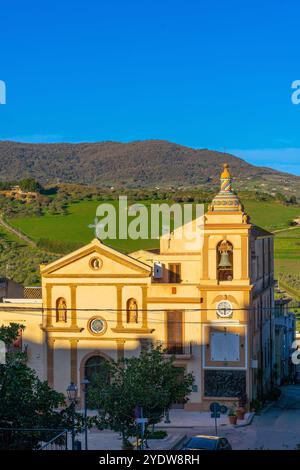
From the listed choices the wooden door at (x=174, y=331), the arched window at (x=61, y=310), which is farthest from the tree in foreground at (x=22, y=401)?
the arched window at (x=61, y=310)

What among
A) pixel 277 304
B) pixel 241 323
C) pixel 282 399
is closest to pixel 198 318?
pixel 241 323

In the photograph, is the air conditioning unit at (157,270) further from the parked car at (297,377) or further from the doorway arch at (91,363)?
the parked car at (297,377)

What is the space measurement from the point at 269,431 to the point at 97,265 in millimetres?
11844

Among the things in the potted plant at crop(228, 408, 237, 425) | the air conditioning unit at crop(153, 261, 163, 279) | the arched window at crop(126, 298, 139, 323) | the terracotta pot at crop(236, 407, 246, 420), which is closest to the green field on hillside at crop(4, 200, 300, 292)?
the air conditioning unit at crop(153, 261, 163, 279)

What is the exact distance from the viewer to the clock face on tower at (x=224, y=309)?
47841 millimetres

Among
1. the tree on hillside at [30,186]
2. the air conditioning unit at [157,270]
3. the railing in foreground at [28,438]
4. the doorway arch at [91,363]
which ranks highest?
the tree on hillside at [30,186]

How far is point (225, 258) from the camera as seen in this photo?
47.7 m

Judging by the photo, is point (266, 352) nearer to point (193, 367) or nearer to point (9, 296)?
point (193, 367)

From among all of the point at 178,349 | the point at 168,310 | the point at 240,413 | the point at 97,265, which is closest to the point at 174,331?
the point at 178,349

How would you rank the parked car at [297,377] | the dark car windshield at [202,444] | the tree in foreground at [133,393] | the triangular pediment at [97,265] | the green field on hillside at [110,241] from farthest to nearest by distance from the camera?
the green field on hillside at [110,241] < the parked car at [297,377] < the triangular pediment at [97,265] < the tree in foreground at [133,393] < the dark car windshield at [202,444]

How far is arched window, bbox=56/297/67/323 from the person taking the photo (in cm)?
4991

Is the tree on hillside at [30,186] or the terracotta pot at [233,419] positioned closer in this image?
the terracotta pot at [233,419]

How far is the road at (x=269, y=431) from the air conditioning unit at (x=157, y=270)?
8345 millimetres

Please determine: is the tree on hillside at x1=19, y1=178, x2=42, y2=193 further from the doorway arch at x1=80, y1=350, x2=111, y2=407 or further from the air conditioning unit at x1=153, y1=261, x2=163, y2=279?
the doorway arch at x1=80, y1=350, x2=111, y2=407
